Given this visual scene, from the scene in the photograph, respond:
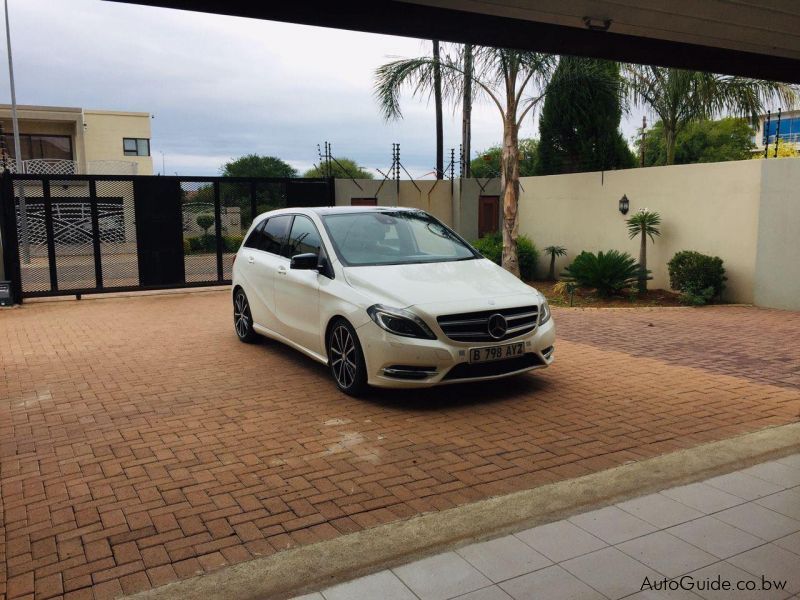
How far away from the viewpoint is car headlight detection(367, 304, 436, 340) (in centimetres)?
564

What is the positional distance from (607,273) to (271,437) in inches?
379

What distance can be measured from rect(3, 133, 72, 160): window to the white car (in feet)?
122

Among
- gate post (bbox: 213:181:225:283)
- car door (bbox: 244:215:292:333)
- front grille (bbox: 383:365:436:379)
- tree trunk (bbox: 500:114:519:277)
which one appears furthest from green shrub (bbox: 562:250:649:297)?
front grille (bbox: 383:365:436:379)

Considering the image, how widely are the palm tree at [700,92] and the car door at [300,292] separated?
1041 centimetres

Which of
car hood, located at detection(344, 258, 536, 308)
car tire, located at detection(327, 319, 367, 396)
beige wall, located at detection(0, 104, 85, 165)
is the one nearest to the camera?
car hood, located at detection(344, 258, 536, 308)

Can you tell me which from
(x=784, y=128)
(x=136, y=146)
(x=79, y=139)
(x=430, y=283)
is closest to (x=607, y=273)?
(x=430, y=283)

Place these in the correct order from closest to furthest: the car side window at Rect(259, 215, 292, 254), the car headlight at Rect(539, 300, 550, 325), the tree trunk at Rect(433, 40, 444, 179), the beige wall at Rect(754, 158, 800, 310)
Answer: the car headlight at Rect(539, 300, 550, 325), the car side window at Rect(259, 215, 292, 254), the beige wall at Rect(754, 158, 800, 310), the tree trunk at Rect(433, 40, 444, 179)

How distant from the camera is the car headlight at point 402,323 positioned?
18.5 feet

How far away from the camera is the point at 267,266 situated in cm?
778

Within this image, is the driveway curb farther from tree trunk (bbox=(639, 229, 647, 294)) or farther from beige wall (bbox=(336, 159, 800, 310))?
tree trunk (bbox=(639, 229, 647, 294))

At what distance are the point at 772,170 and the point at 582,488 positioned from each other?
389 inches

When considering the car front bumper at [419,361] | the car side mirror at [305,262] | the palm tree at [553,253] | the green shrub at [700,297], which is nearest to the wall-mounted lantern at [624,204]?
the palm tree at [553,253]

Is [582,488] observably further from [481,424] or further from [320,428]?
[320,428]

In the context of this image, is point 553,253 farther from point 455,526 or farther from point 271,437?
point 455,526
